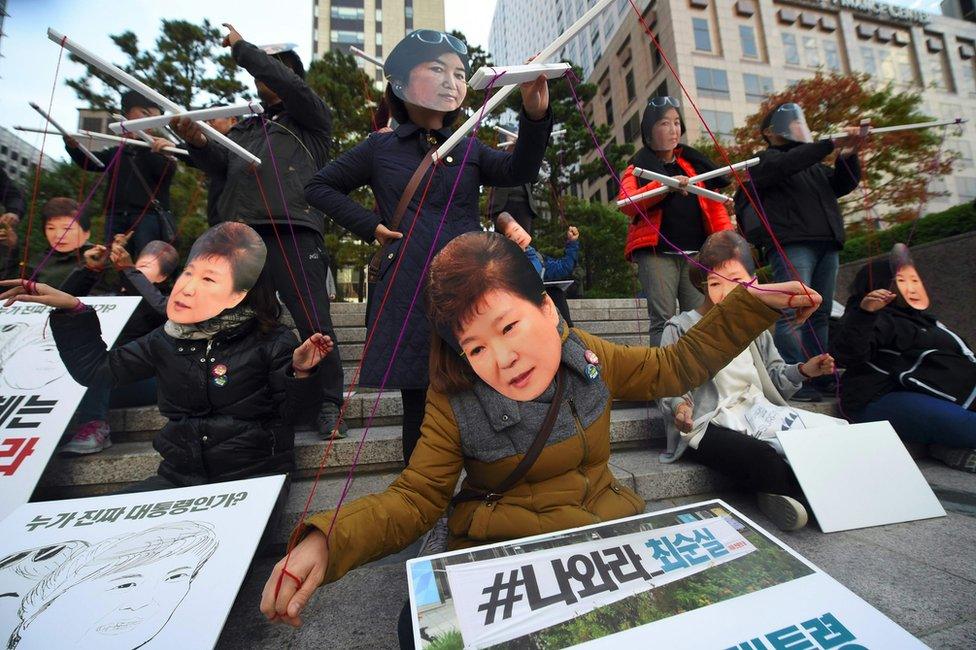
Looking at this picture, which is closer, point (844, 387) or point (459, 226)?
point (459, 226)

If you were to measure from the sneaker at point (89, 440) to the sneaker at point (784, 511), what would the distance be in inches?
150

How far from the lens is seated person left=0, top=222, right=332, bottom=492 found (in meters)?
2.04

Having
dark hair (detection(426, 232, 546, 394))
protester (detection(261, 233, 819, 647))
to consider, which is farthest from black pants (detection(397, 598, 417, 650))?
dark hair (detection(426, 232, 546, 394))

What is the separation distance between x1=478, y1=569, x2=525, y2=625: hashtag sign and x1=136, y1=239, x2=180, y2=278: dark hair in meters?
3.54

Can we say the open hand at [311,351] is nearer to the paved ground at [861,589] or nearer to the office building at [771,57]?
the paved ground at [861,589]

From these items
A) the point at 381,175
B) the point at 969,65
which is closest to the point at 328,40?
the point at 969,65

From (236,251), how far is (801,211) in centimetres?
419

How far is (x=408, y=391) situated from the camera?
83.5 inches

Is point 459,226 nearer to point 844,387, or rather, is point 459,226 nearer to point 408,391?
point 408,391

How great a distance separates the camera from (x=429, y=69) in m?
1.89

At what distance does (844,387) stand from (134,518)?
14.5 ft

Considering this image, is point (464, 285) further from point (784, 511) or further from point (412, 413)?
point (784, 511)

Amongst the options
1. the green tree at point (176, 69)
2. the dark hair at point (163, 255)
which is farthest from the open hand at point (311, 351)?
the green tree at point (176, 69)

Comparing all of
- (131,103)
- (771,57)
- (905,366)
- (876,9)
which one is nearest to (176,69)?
(131,103)
